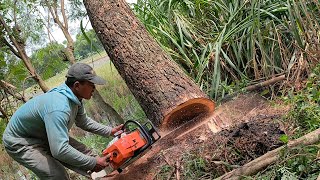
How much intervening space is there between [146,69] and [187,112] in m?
0.57

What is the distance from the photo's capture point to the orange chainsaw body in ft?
10.1

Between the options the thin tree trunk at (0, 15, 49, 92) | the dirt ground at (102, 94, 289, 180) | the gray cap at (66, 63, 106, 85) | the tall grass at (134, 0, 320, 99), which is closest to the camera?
the dirt ground at (102, 94, 289, 180)

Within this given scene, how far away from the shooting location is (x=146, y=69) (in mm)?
3732

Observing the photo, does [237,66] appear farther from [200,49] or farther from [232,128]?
[232,128]

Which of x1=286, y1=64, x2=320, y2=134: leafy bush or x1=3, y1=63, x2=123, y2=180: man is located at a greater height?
x1=3, y1=63, x2=123, y2=180: man

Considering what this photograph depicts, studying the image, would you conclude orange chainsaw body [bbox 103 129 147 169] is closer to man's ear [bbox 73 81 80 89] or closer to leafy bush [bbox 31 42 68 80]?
man's ear [bbox 73 81 80 89]

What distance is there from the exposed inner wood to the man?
48 centimetres

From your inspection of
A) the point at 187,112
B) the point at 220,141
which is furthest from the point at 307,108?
the point at 187,112

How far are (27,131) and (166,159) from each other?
118 centimetres

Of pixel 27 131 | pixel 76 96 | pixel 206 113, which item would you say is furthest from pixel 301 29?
pixel 27 131

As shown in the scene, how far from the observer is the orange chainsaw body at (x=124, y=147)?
308 centimetres

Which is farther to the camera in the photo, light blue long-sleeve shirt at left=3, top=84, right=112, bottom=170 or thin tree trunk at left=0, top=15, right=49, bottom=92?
thin tree trunk at left=0, top=15, right=49, bottom=92

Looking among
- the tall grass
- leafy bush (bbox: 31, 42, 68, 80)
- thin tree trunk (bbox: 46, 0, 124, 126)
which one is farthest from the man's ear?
leafy bush (bbox: 31, 42, 68, 80)

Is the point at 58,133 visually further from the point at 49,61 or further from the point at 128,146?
→ the point at 49,61
